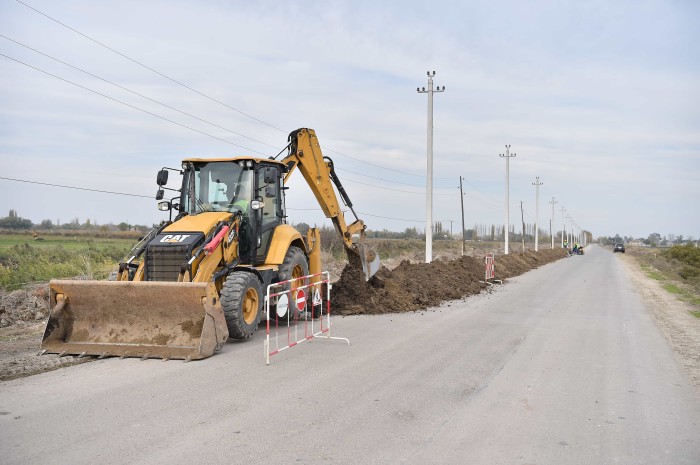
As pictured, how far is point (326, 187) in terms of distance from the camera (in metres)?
14.1

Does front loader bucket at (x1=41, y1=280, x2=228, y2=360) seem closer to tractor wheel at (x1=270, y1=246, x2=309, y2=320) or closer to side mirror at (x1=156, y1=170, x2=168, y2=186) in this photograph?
side mirror at (x1=156, y1=170, x2=168, y2=186)

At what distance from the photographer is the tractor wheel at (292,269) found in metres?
11.5

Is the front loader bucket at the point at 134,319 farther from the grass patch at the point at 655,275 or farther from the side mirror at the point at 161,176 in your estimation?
the grass patch at the point at 655,275

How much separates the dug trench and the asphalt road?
0.89 meters

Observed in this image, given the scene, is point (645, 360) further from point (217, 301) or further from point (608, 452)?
point (217, 301)

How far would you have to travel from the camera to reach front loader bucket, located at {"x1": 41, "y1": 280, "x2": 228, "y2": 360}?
8.55 meters

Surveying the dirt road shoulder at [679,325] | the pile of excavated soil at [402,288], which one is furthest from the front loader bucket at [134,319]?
the dirt road shoulder at [679,325]

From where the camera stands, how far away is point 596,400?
22.6 feet

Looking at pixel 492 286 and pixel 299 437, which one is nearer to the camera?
pixel 299 437

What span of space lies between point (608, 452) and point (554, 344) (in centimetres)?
545

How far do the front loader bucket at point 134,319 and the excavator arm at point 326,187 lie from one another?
458cm

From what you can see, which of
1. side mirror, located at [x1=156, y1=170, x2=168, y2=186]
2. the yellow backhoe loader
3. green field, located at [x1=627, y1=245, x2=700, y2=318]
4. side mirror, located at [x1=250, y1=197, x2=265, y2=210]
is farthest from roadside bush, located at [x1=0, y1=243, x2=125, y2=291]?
green field, located at [x1=627, y1=245, x2=700, y2=318]

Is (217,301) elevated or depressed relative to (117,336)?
elevated

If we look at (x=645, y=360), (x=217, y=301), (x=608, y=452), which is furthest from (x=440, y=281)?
(x=608, y=452)
